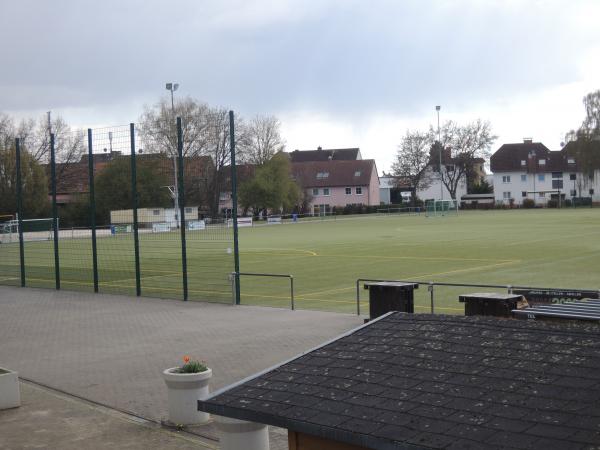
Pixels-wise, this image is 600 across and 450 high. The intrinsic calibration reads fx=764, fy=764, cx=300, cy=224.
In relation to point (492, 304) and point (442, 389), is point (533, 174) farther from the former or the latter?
point (442, 389)

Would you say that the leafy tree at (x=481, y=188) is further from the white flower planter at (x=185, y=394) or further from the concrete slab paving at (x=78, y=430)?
the white flower planter at (x=185, y=394)

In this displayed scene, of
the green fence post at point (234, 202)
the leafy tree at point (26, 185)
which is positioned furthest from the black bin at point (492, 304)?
the leafy tree at point (26, 185)

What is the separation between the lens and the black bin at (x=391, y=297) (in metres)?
13.4

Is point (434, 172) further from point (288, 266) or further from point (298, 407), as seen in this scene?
point (298, 407)

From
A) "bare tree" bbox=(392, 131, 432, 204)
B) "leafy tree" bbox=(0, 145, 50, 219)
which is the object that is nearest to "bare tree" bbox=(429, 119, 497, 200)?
"bare tree" bbox=(392, 131, 432, 204)

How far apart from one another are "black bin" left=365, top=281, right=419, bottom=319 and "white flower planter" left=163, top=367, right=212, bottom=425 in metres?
5.30

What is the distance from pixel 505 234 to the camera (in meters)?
45.0

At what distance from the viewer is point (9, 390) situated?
9.94 metres

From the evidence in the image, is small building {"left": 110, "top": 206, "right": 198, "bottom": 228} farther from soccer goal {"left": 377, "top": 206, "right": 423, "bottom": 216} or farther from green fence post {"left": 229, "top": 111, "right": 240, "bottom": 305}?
soccer goal {"left": 377, "top": 206, "right": 423, "bottom": 216}

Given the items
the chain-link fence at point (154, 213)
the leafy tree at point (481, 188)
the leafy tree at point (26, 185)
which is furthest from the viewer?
the leafy tree at point (481, 188)

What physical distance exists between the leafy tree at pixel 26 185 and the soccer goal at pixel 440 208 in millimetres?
46924

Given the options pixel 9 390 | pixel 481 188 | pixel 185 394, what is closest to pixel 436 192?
pixel 481 188

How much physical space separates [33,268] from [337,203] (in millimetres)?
88588

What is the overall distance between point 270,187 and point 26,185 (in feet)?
139
